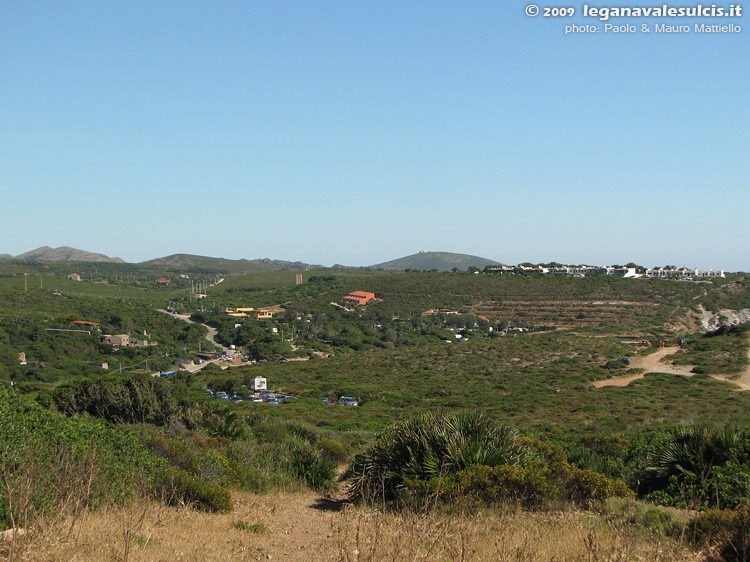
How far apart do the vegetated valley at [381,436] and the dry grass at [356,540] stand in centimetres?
4

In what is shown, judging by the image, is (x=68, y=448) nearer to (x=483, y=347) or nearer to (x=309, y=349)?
(x=483, y=347)

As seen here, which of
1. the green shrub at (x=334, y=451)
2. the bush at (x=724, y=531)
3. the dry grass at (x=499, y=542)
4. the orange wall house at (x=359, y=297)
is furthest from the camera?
the orange wall house at (x=359, y=297)

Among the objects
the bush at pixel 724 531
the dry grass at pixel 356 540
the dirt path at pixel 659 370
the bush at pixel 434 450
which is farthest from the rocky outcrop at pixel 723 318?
the dry grass at pixel 356 540

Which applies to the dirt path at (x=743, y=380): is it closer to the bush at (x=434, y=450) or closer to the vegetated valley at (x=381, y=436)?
the vegetated valley at (x=381, y=436)

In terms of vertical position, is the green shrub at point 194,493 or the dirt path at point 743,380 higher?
the green shrub at point 194,493

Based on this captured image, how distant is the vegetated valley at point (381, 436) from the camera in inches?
212

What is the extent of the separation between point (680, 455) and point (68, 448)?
7340 millimetres

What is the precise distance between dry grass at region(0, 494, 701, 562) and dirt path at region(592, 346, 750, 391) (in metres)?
26.3

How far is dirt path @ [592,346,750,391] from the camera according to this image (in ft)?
101

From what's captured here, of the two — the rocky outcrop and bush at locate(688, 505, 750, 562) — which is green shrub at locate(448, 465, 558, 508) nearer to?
bush at locate(688, 505, 750, 562)

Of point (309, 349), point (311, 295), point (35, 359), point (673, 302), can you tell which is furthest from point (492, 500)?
point (311, 295)

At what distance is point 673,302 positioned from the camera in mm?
67812

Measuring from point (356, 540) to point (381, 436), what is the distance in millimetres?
4661

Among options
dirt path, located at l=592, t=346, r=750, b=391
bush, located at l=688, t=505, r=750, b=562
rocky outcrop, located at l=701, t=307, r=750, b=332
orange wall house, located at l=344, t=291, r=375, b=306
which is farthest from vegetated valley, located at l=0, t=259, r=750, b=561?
orange wall house, located at l=344, t=291, r=375, b=306
